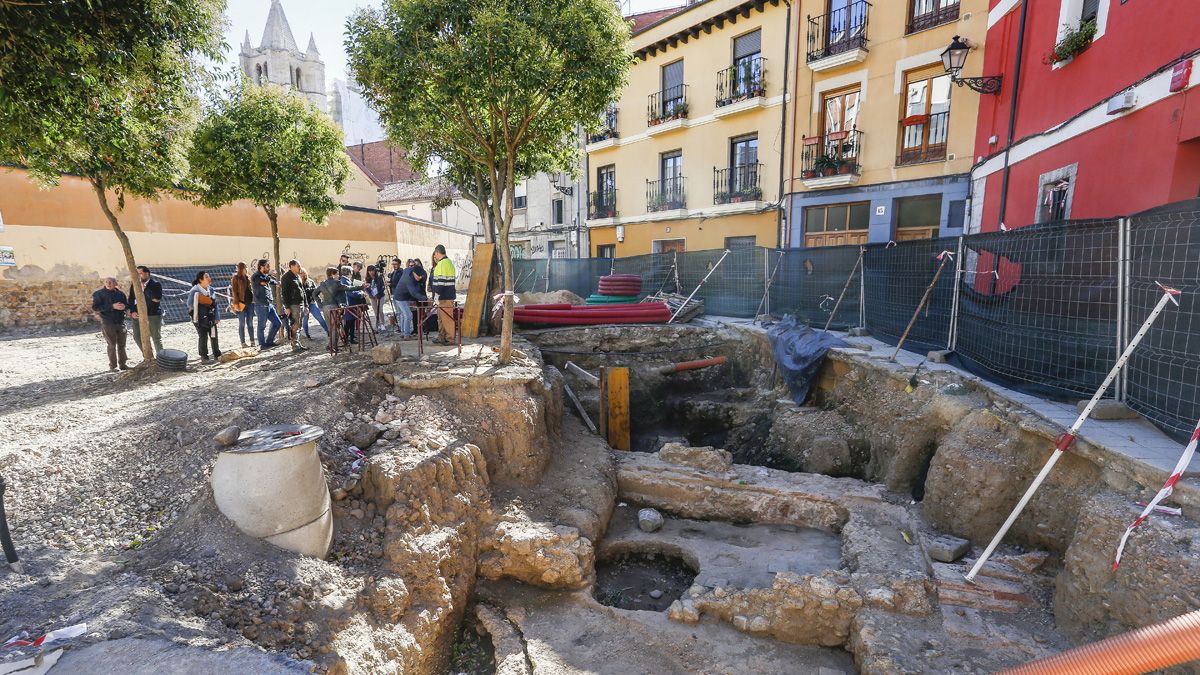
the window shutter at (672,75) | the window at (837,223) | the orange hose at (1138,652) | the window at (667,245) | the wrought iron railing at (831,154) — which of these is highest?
the window shutter at (672,75)

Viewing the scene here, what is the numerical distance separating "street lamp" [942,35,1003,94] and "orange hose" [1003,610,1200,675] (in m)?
10.5

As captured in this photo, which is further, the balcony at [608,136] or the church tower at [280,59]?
the church tower at [280,59]

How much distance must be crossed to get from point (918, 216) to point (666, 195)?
305 inches

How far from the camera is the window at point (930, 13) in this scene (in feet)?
40.2

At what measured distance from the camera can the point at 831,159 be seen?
14070 millimetres

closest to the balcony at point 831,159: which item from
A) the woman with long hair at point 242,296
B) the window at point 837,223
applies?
the window at point 837,223

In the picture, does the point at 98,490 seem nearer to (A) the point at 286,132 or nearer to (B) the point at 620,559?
(B) the point at 620,559

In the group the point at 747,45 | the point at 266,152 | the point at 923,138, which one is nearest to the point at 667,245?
the point at 747,45

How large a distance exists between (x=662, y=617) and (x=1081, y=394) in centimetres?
420

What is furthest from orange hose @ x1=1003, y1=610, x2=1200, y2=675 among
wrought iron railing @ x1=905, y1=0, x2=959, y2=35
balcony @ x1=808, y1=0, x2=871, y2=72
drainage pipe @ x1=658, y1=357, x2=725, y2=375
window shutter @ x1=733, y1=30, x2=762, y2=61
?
window shutter @ x1=733, y1=30, x2=762, y2=61

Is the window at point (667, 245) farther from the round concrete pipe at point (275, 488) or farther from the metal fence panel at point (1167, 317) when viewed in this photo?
the round concrete pipe at point (275, 488)

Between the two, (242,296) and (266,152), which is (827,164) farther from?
(242,296)

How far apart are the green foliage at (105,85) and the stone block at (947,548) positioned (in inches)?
312

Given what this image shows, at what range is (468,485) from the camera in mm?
5730
